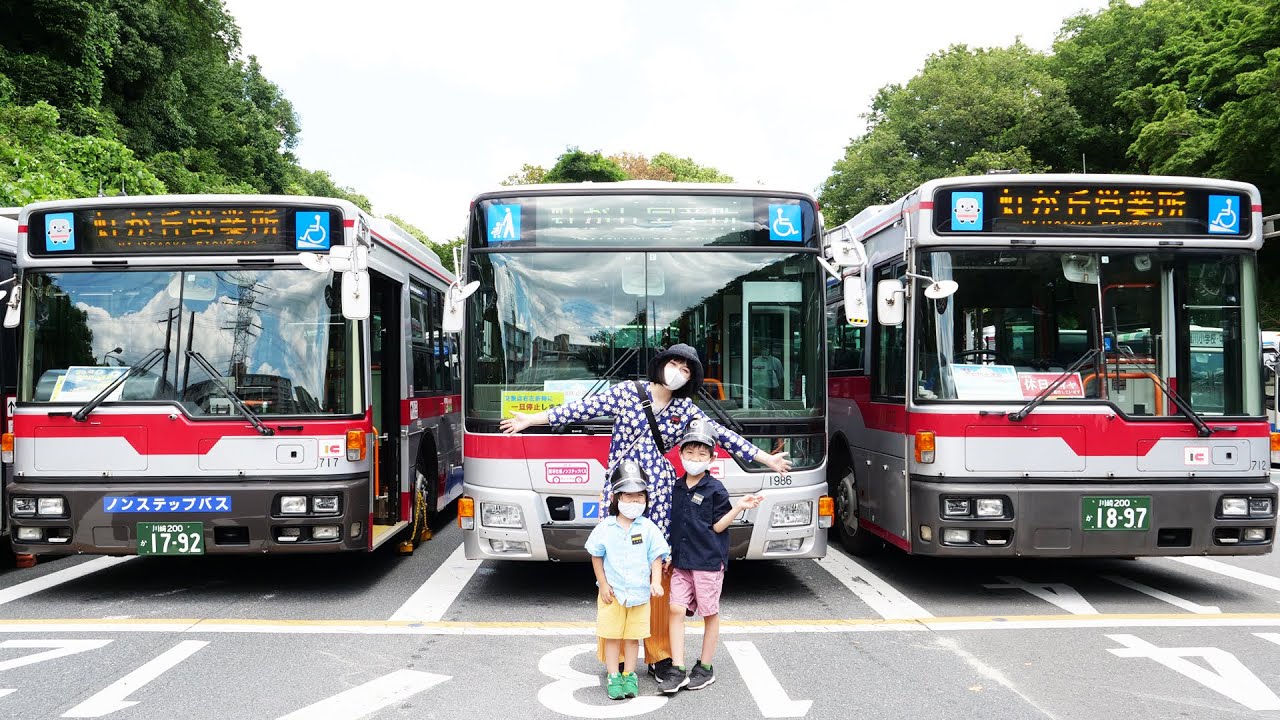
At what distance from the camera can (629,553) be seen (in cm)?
520

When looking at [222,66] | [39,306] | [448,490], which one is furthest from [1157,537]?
[222,66]

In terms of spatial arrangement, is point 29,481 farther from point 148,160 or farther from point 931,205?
point 148,160

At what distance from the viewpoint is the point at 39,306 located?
7379mm

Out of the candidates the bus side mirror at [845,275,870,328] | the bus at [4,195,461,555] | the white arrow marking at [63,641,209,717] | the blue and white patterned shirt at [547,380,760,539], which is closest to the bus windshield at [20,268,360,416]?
the bus at [4,195,461,555]

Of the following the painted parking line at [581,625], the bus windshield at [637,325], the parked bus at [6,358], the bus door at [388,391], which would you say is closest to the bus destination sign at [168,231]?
the parked bus at [6,358]

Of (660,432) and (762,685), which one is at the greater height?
(660,432)

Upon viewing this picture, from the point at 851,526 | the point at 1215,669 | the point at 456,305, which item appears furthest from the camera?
the point at 851,526

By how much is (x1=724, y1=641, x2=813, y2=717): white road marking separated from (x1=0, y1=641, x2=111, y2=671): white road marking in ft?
12.7

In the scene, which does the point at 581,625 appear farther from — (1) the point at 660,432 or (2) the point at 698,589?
(1) the point at 660,432

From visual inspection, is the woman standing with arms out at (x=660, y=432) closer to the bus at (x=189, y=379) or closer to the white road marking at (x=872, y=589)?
the white road marking at (x=872, y=589)

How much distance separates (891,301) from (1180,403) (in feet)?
7.17

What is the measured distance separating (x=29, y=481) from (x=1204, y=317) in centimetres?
856

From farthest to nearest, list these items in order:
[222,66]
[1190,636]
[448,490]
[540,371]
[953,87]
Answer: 1. [222,66]
2. [953,87]
3. [448,490]
4. [540,371]
5. [1190,636]

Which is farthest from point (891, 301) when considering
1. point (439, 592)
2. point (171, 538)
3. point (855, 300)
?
point (171, 538)
